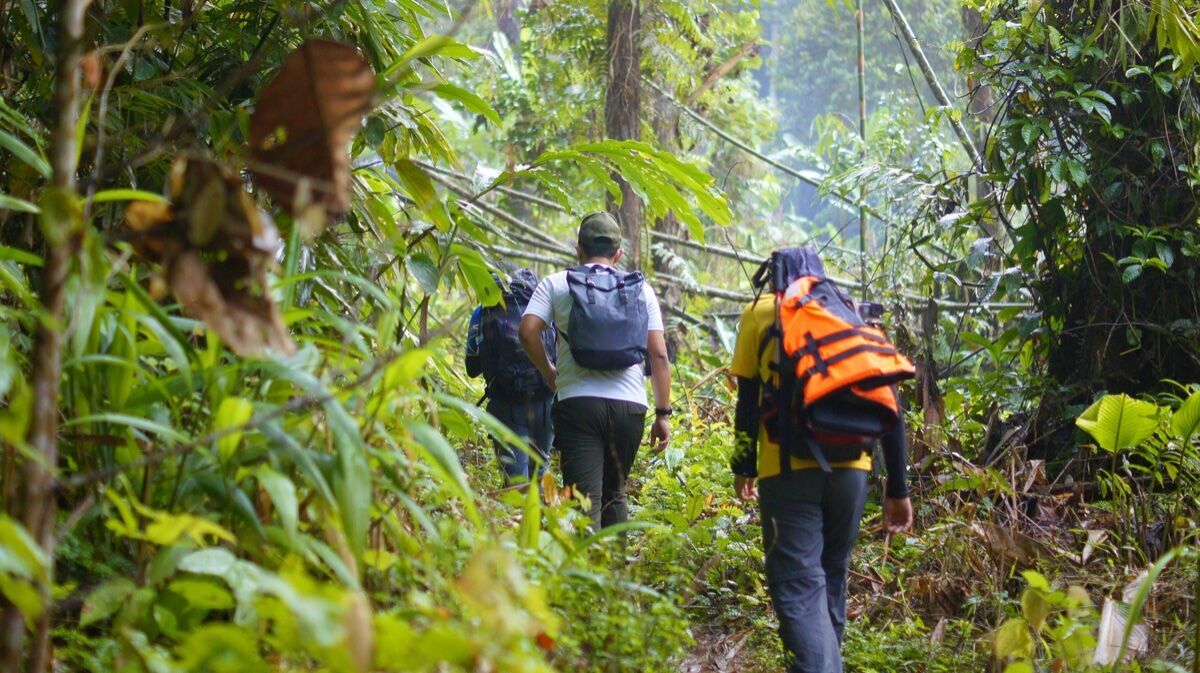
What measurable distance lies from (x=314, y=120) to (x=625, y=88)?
7646mm

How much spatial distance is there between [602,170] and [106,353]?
7.00 ft

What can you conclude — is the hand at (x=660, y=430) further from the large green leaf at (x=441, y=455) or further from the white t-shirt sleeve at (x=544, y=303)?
the large green leaf at (x=441, y=455)

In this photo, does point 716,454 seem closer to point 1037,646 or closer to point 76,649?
point 1037,646

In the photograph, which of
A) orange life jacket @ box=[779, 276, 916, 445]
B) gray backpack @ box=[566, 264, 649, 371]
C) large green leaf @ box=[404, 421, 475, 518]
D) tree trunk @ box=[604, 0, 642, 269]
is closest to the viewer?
large green leaf @ box=[404, 421, 475, 518]

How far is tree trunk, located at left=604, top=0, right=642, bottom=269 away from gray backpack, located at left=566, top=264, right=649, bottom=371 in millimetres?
4277

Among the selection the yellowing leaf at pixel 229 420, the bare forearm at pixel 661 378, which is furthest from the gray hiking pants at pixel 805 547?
the yellowing leaf at pixel 229 420

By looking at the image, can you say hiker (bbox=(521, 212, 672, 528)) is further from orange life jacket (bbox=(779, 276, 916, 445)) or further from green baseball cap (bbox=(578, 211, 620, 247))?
orange life jacket (bbox=(779, 276, 916, 445))

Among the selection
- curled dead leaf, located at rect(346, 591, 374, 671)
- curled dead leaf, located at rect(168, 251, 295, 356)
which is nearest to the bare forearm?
curled dead leaf, located at rect(168, 251, 295, 356)

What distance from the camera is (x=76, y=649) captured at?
2.26 meters

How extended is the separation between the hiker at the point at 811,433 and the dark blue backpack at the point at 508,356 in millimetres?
2347

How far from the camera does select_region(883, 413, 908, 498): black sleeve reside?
12.8 ft

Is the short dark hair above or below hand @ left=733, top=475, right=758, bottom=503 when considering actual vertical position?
above

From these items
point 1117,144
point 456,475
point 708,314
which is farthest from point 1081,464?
point 708,314

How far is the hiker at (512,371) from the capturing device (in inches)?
247
